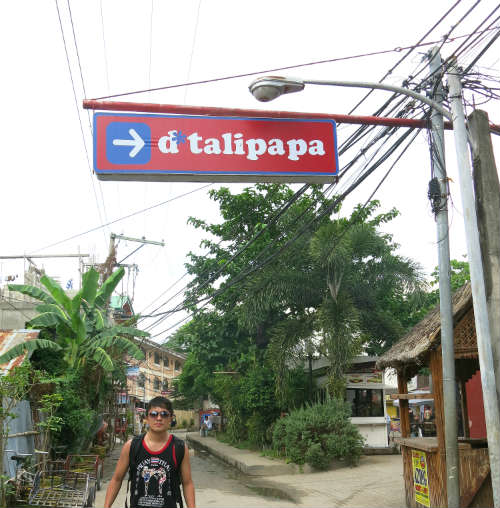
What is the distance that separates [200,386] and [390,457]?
1776 cm

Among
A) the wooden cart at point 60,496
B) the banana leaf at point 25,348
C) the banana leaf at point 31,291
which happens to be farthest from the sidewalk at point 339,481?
the banana leaf at point 31,291

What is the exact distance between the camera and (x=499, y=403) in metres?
6.17

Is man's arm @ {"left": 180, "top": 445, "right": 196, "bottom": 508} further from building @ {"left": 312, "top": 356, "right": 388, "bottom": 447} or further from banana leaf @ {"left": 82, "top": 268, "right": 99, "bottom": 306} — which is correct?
building @ {"left": 312, "top": 356, "right": 388, "bottom": 447}

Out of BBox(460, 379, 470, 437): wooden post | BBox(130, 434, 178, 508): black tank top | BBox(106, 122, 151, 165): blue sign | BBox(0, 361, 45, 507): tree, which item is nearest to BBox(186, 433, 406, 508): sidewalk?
BBox(460, 379, 470, 437): wooden post

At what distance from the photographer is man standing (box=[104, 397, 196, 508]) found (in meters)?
4.11

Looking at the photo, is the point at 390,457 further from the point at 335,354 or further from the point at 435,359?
the point at 435,359

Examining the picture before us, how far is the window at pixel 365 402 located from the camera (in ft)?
68.7

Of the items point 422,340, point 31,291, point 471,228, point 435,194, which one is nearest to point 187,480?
point 471,228

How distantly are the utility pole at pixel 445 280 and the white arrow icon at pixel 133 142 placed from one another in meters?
4.05

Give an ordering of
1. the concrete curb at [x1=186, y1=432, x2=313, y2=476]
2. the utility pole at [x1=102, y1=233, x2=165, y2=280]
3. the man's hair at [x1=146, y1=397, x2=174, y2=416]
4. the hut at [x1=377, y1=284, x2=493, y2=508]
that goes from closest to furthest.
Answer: the man's hair at [x1=146, y1=397, x2=174, y2=416]
the hut at [x1=377, y1=284, x2=493, y2=508]
the concrete curb at [x1=186, y1=432, x2=313, y2=476]
the utility pole at [x1=102, y1=233, x2=165, y2=280]

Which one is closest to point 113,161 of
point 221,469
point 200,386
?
point 221,469

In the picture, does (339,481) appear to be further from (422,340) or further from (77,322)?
(77,322)

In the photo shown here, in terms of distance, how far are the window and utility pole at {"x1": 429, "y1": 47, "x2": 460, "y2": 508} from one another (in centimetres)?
1288

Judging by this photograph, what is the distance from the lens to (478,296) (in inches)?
251
